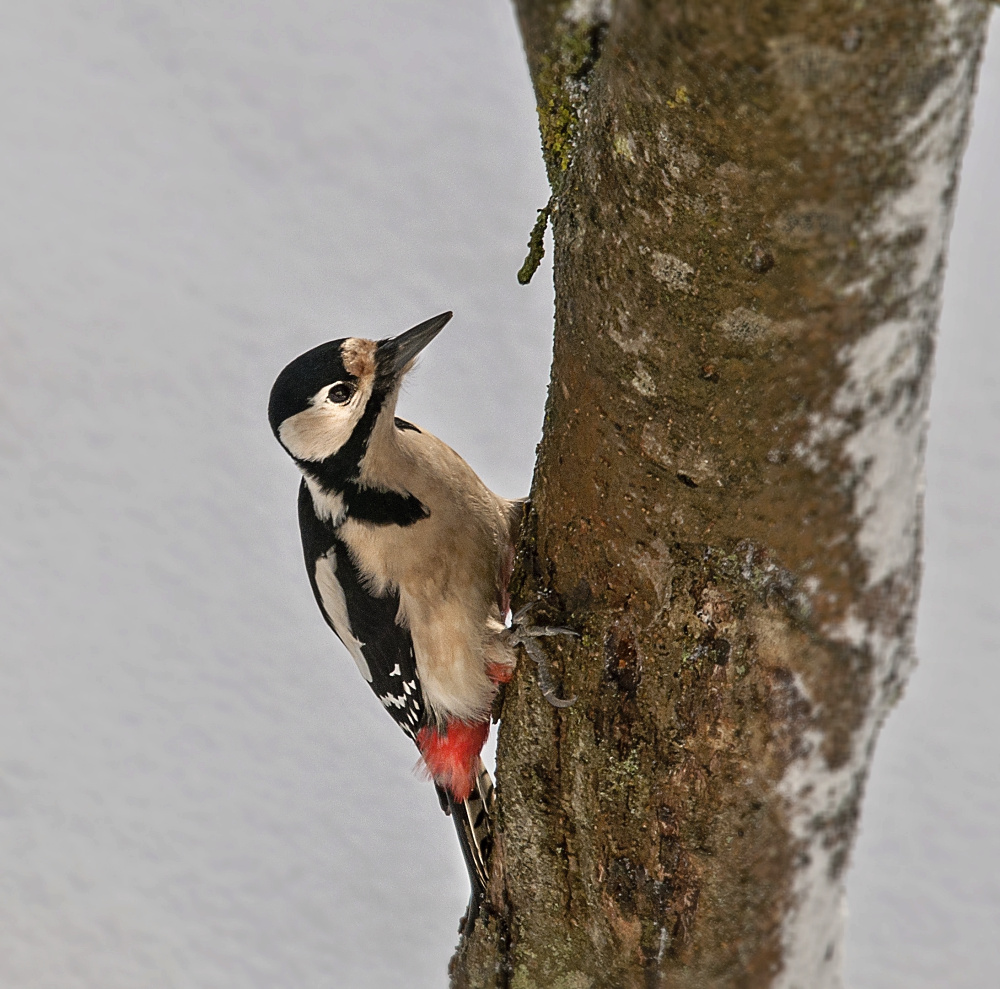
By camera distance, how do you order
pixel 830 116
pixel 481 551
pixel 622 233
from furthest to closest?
1. pixel 481 551
2. pixel 622 233
3. pixel 830 116

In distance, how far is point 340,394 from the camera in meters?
1.25

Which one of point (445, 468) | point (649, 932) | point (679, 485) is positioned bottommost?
point (649, 932)

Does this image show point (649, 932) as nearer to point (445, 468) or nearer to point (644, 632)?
point (644, 632)

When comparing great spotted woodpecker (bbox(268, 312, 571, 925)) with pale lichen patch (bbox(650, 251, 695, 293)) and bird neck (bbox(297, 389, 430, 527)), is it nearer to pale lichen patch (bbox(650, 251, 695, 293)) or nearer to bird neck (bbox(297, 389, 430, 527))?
bird neck (bbox(297, 389, 430, 527))

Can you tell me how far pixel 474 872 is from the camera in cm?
133

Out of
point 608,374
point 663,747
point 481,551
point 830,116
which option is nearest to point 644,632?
point 663,747

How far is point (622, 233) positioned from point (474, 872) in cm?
85

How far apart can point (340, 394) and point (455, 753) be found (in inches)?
19.1

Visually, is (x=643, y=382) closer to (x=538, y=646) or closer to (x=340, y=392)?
(x=538, y=646)

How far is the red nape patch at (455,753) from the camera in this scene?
1.35m

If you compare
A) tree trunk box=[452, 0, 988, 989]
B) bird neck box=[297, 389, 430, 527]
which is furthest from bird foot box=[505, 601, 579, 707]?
bird neck box=[297, 389, 430, 527]

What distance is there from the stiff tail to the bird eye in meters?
0.51

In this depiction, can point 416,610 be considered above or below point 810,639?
above

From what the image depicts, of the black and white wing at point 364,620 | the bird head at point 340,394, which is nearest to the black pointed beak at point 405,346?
the bird head at point 340,394
